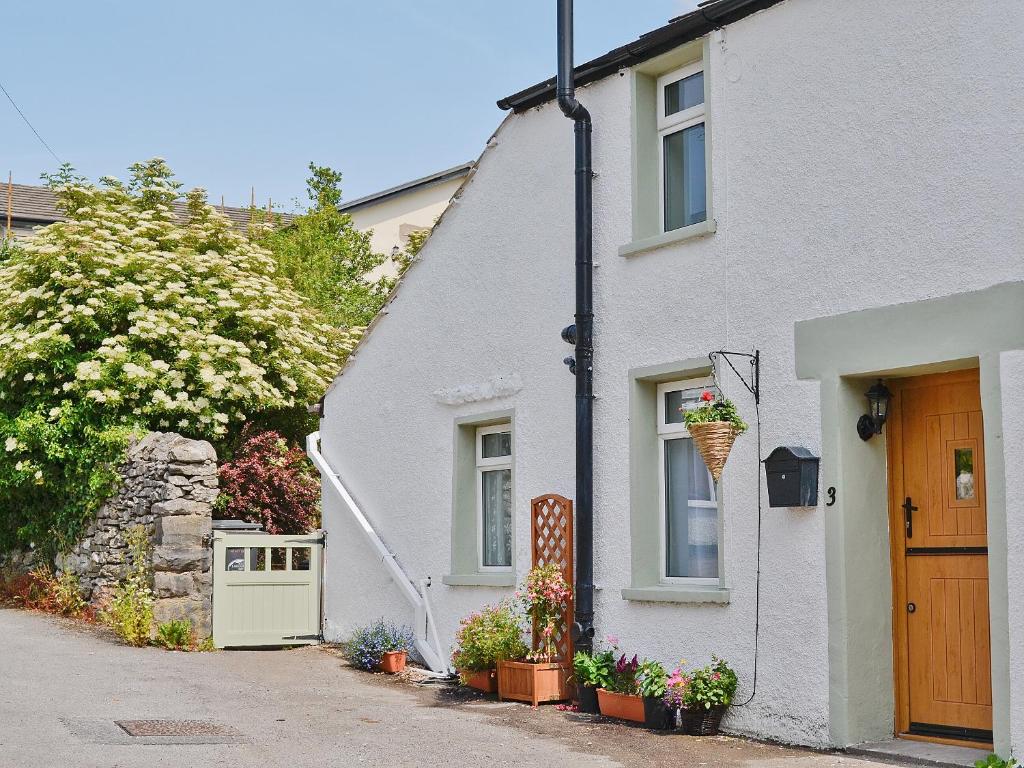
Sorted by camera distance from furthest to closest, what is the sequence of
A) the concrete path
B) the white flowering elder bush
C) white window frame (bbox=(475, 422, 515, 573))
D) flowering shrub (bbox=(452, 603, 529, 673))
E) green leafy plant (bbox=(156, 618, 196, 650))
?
the white flowering elder bush < green leafy plant (bbox=(156, 618, 196, 650)) < white window frame (bbox=(475, 422, 515, 573)) < flowering shrub (bbox=(452, 603, 529, 673)) < the concrete path

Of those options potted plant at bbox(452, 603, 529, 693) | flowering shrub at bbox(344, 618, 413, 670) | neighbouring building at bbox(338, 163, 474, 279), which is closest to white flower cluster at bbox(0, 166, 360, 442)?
flowering shrub at bbox(344, 618, 413, 670)

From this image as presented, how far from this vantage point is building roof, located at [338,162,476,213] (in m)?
31.4

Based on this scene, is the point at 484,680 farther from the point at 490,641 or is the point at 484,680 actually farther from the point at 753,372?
the point at 753,372

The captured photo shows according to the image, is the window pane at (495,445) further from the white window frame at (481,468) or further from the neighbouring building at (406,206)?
the neighbouring building at (406,206)

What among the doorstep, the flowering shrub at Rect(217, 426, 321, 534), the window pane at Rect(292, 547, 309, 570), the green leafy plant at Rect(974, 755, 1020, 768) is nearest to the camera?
the green leafy plant at Rect(974, 755, 1020, 768)

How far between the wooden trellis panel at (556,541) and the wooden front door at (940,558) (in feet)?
9.50

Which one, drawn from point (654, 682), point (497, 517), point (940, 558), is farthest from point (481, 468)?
point (940, 558)

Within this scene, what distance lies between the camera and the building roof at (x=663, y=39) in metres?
9.18

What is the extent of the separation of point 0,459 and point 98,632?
3293 millimetres

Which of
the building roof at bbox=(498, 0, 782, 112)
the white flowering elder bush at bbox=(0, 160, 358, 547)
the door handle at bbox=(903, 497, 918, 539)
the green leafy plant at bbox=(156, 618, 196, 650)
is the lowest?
the green leafy plant at bbox=(156, 618, 196, 650)

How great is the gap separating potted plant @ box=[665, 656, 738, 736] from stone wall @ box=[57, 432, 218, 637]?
6611mm

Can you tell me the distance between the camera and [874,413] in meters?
8.36

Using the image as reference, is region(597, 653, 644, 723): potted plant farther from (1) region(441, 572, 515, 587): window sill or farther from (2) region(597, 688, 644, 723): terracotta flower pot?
(1) region(441, 572, 515, 587): window sill

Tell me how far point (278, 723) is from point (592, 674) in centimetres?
241
